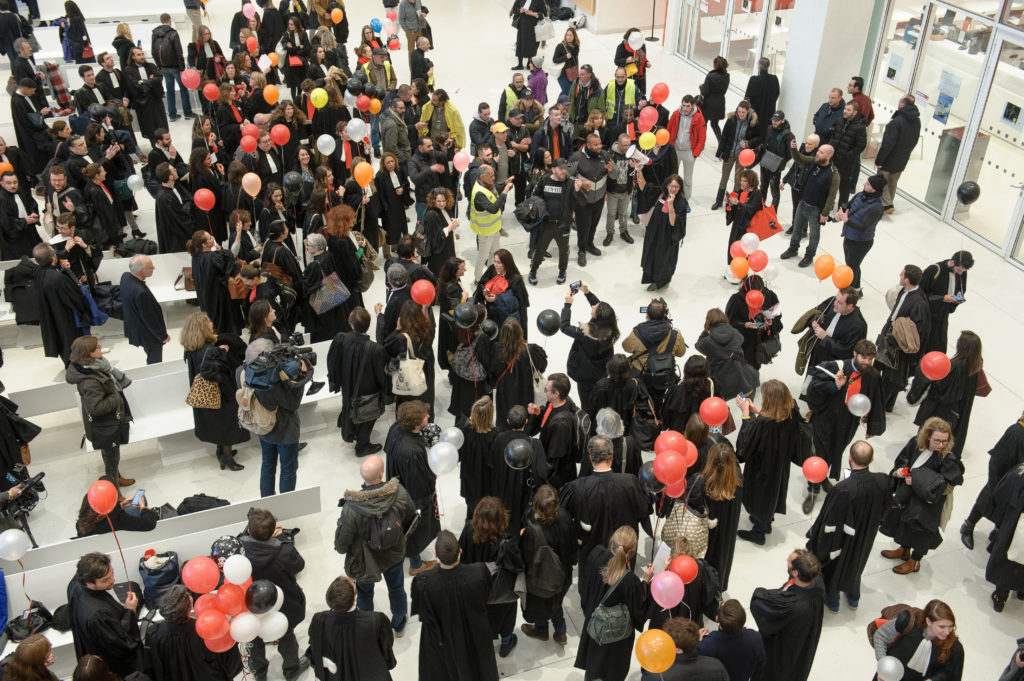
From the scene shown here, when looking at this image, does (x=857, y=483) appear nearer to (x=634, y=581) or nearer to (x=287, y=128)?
(x=634, y=581)

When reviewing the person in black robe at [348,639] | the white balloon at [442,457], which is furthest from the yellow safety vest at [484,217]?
the person in black robe at [348,639]

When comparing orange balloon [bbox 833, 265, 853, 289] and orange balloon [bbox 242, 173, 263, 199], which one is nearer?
orange balloon [bbox 833, 265, 853, 289]

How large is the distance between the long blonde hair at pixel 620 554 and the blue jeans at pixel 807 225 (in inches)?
261

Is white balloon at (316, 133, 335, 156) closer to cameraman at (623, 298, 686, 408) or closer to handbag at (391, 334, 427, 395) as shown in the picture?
handbag at (391, 334, 427, 395)

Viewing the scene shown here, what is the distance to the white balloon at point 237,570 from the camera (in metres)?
5.50

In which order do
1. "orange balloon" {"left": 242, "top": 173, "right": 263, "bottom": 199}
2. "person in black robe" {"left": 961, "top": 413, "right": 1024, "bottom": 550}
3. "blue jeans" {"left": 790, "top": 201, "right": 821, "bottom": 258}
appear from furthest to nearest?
"blue jeans" {"left": 790, "top": 201, "right": 821, "bottom": 258} → "orange balloon" {"left": 242, "top": 173, "right": 263, "bottom": 199} → "person in black robe" {"left": 961, "top": 413, "right": 1024, "bottom": 550}

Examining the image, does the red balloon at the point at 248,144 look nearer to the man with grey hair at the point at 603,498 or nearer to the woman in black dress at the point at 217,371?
the woman in black dress at the point at 217,371

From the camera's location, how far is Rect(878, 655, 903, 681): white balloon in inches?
202

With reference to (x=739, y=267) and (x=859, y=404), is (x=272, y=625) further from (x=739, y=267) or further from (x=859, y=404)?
(x=739, y=267)

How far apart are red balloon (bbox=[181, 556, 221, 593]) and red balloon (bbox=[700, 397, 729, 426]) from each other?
3501mm

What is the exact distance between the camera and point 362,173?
9.77m

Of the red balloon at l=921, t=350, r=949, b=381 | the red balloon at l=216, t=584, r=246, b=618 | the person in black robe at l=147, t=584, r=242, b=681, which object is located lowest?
the person in black robe at l=147, t=584, r=242, b=681

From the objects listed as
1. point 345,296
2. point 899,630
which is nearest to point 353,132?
point 345,296

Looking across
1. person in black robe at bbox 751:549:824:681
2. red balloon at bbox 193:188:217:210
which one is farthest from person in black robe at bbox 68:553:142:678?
red balloon at bbox 193:188:217:210
